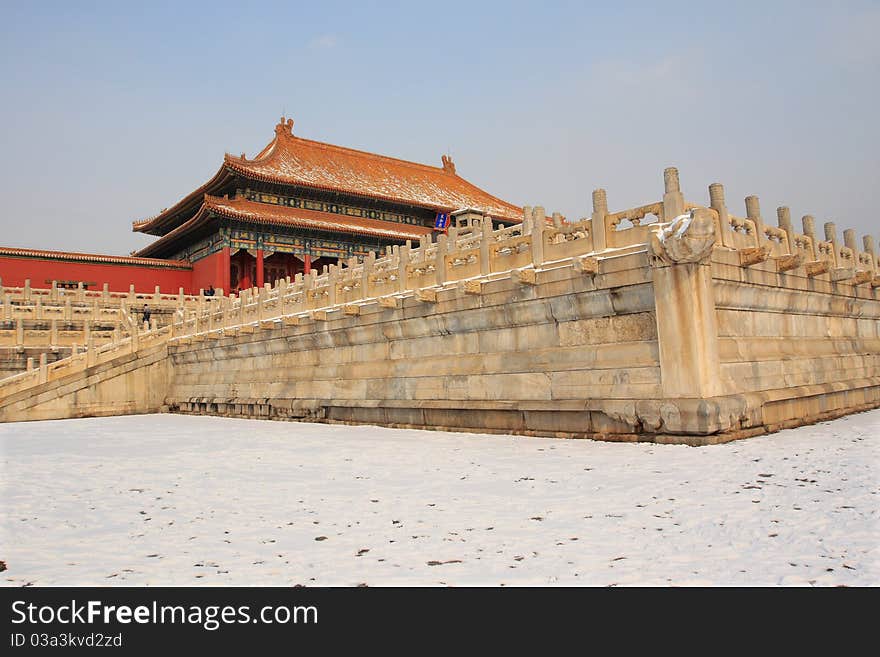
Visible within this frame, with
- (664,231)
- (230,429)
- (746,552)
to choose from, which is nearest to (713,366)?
(664,231)

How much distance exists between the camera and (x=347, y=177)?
41.8 meters

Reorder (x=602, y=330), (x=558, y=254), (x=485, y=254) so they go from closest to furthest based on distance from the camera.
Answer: (x=602, y=330) < (x=558, y=254) < (x=485, y=254)

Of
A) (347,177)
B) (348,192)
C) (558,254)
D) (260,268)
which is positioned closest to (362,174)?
(347,177)

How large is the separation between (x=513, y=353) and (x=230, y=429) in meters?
7.93

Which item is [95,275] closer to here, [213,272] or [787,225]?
[213,272]

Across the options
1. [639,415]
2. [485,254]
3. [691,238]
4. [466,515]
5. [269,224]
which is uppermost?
[269,224]

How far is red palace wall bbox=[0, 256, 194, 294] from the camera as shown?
3288 cm

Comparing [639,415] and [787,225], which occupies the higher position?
[787,225]

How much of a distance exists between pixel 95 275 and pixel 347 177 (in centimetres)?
1582

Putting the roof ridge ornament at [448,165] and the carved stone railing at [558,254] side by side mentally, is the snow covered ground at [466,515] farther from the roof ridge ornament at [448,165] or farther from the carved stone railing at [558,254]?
the roof ridge ornament at [448,165]

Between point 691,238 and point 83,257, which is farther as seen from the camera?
point 83,257

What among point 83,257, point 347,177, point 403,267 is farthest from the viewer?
point 347,177

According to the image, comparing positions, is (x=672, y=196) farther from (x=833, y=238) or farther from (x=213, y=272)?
(x=213, y=272)
